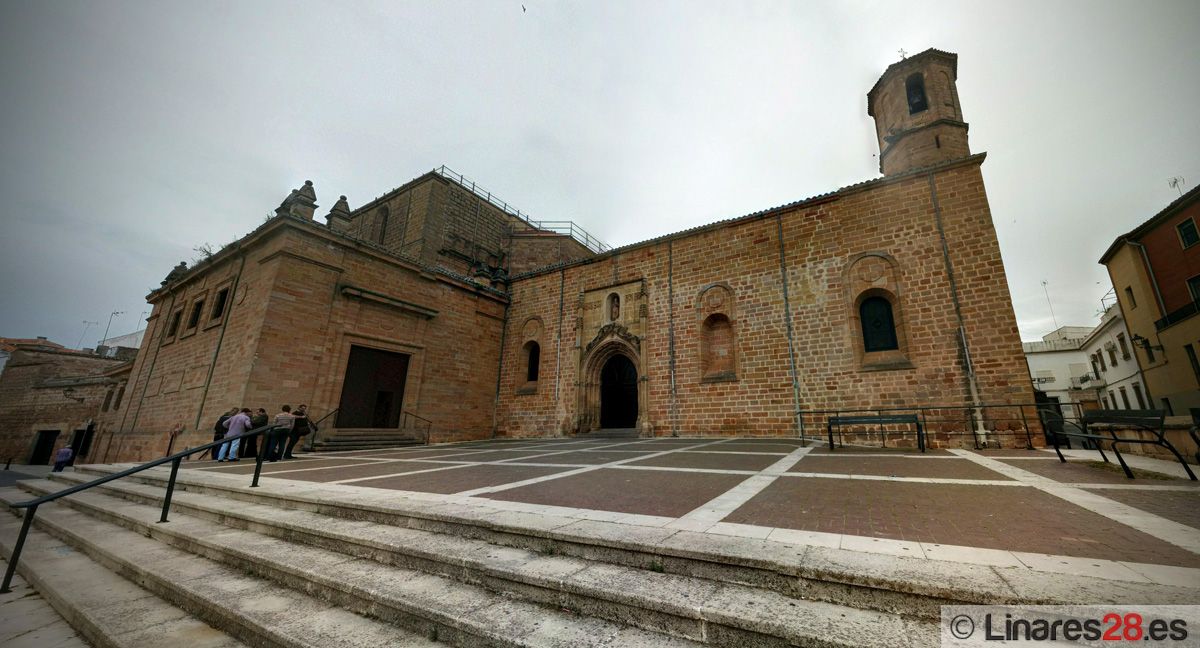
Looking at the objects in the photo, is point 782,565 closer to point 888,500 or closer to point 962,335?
point 888,500

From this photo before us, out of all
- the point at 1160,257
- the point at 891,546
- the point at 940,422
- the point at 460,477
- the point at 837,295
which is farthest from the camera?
the point at 1160,257

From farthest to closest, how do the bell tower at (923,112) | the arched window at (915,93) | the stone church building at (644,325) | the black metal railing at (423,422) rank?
the black metal railing at (423,422) < the arched window at (915,93) < the bell tower at (923,112) < the stone church building at (644,325)

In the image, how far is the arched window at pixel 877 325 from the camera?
10.6 meters

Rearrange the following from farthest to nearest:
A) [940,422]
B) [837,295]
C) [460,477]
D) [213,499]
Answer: [837,295] → [940,422] → [460,477] → [213,499]

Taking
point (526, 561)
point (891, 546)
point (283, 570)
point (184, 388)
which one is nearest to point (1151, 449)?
point (891, 546)

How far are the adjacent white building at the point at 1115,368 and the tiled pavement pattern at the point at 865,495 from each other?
23967 millimetres

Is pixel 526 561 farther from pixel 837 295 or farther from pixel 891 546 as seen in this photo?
pixel 837 295

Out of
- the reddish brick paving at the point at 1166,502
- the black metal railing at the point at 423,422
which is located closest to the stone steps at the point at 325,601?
the reddish brick paving at the point at 1166,502

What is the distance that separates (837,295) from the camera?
11102mm

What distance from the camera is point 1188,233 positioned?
51.1 feet

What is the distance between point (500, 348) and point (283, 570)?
14766 millimetres

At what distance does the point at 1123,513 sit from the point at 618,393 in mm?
12414

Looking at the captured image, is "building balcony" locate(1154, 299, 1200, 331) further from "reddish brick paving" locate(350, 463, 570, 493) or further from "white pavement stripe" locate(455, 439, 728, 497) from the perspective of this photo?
"reddish brick paving" locate(350, 463, 570, 493)

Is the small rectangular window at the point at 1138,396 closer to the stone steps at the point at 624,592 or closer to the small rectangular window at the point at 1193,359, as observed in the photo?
the small rectangular window at the point at 1193,359
